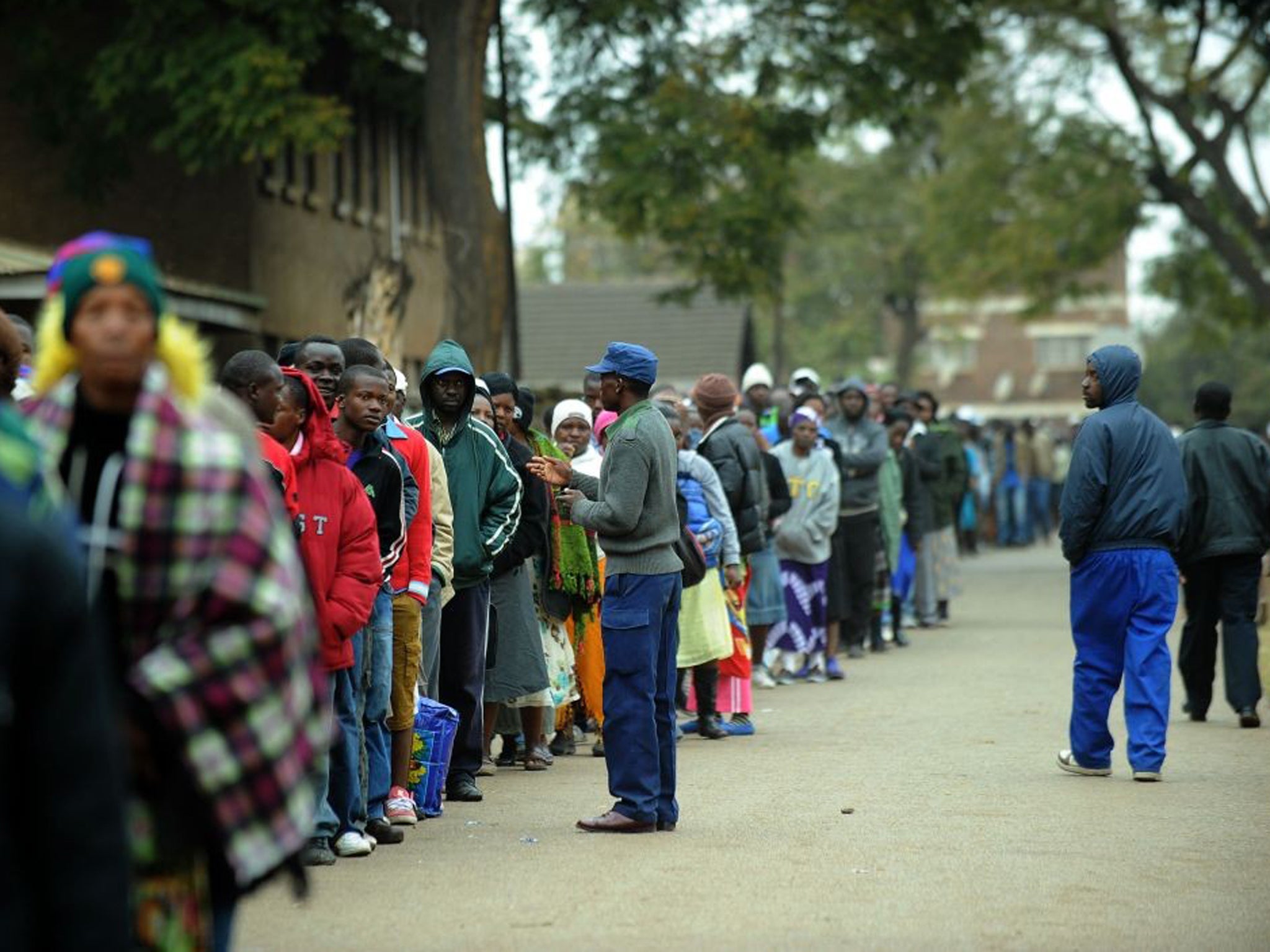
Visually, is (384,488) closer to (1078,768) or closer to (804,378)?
(1078,768)

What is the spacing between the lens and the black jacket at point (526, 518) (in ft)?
36.9

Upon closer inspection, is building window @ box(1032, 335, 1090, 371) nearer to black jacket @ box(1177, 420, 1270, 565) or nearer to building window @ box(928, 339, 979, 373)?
building window @ box(928, 339, 979, 373)

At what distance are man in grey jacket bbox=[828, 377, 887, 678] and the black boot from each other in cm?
493

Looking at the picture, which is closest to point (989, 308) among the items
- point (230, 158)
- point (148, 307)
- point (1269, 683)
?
point (230, 158)

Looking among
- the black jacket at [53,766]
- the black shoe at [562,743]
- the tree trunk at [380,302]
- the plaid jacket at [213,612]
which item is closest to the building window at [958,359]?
the tree trunk at [380,302]

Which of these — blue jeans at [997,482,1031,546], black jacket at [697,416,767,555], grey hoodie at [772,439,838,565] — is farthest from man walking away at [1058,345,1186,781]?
blue jeans at [997,482,1031,546]

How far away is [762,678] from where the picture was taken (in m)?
17.2

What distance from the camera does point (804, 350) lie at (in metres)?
80.1

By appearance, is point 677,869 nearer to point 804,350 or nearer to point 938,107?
point 938,107

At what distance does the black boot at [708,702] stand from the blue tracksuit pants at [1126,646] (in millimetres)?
2679

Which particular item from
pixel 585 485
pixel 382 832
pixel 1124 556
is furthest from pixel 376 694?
pixel 1124 556

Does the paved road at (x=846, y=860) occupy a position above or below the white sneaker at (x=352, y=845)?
below

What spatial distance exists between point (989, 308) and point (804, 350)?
68.9ft

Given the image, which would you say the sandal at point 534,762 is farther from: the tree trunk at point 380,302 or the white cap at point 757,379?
the tree trunk at point 380,302
